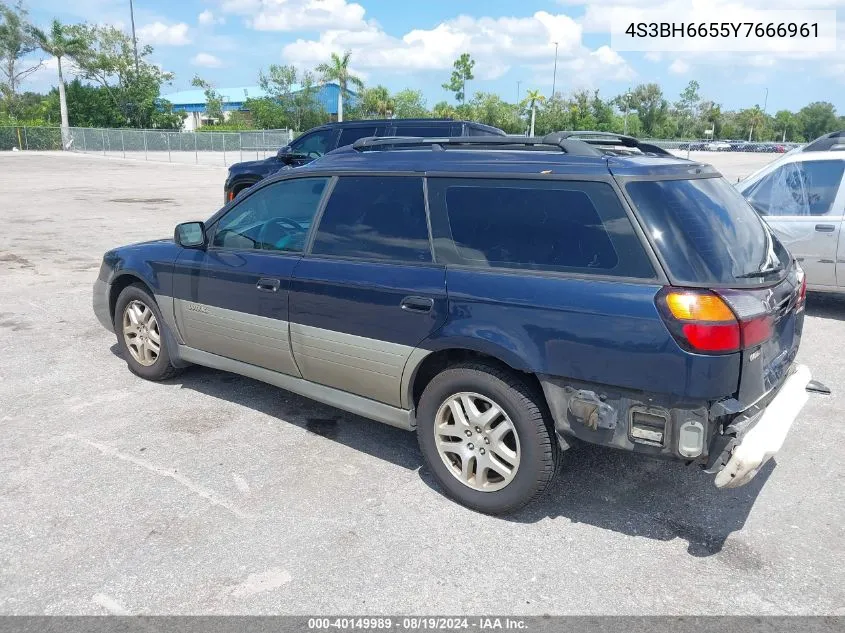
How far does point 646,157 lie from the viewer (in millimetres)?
3459

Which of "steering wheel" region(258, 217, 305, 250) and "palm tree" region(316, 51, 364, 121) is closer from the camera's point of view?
"steering wheel" region(258, 217, 305, 250)

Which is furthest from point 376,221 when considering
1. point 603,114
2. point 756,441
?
point 603,114

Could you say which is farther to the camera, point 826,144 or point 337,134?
point 337,134

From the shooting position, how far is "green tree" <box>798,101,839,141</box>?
109m

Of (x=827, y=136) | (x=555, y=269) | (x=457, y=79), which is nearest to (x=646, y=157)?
(x=555, y=269)

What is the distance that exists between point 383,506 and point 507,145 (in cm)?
202

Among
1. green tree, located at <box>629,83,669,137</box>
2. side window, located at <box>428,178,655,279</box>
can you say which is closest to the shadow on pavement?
side window, located at <box>428,178,655,279</box>

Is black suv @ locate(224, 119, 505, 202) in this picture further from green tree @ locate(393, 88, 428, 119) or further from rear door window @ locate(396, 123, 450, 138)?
green tree @ locate(393, 88, 428, 119)

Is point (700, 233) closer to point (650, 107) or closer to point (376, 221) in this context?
point (376, 221)

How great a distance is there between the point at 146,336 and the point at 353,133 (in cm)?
738

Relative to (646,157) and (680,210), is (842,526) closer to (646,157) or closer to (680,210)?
(680,210)

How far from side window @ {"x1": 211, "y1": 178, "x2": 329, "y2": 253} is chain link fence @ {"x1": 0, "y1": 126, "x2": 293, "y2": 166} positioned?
127 ft

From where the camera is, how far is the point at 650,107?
9619 cm

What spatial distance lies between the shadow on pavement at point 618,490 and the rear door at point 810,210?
3.84 m
